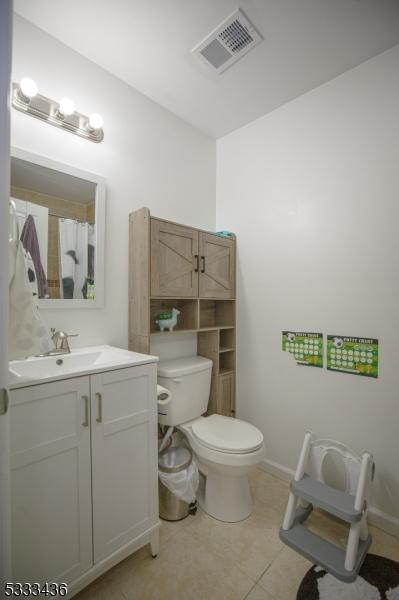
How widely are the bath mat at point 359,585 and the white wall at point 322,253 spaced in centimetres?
34

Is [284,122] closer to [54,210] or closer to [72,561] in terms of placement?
[54,210]

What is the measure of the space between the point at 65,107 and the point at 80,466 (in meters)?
1.71

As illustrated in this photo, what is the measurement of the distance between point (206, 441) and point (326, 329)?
1.01 metres

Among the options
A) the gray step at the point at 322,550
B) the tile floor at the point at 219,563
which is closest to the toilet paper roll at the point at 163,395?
the tile floor at the point at 219,563

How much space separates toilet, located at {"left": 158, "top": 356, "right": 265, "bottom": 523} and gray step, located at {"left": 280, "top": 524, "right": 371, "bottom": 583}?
0.90ft

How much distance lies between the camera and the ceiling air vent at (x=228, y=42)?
139 centimetres

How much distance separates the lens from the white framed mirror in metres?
1.39

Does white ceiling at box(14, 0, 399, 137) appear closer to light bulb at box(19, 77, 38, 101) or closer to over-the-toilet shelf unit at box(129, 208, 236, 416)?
light bulb at box(19, 77, 38, 101)

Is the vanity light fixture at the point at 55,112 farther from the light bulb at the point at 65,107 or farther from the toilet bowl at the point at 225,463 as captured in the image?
the toilet bowl at the point at 225,463

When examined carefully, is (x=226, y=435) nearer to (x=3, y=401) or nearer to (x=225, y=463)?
(x=225, y=463)

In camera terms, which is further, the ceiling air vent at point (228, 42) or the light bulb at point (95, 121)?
the light bulb at point (95, 121)

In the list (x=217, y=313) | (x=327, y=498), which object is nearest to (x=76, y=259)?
(x=217, y=313)

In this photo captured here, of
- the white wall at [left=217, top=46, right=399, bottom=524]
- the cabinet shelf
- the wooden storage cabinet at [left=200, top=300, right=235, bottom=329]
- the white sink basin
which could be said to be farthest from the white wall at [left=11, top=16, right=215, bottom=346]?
the cabinet shelf

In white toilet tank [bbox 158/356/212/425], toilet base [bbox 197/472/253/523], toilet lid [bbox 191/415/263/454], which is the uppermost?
white toilet tank [bbox 158/356/212/425]
